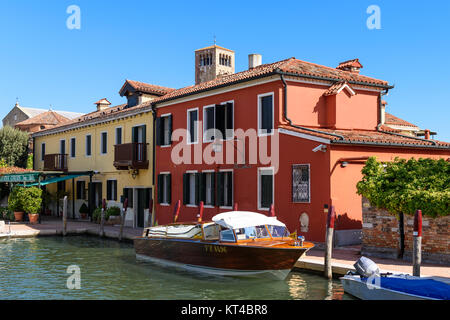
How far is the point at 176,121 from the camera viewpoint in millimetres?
21094

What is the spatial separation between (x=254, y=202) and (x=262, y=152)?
1.78 meters

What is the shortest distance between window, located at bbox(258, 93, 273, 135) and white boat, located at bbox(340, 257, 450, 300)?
727 centimetres

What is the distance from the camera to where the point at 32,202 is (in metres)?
25.1

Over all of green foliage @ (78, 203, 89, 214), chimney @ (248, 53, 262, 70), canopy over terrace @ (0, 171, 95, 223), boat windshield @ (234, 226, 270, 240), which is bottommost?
green foliage @ (78, 203, 89, 214)

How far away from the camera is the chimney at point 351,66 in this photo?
20.6m

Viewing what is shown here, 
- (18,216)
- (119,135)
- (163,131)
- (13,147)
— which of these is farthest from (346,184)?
(13,147)

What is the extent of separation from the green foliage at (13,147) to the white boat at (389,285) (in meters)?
33.1

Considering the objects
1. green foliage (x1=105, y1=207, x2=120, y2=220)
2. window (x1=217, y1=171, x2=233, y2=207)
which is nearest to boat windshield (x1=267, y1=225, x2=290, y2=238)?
window (x1=217, y1=171, x2=233, y2=207)

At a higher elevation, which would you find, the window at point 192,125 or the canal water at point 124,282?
the window at point 192,125

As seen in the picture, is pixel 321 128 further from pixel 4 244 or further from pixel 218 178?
pixel 4 244

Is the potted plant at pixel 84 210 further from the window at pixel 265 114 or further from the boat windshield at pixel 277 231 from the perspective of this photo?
the boat windshield at pixel 277 231

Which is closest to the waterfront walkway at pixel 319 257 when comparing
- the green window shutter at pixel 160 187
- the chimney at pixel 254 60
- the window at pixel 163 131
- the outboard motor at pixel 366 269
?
the outboard motor at pixel 366 269

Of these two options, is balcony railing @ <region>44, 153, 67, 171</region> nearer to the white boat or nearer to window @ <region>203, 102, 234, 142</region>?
window @ <region>203, 102, 234, 142</region>

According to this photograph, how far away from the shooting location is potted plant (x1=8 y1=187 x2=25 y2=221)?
990 inches
